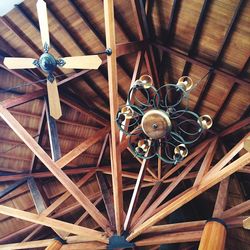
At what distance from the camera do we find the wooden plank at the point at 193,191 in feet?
18.6

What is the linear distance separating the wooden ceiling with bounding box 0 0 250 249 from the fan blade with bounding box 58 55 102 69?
4.96 feet

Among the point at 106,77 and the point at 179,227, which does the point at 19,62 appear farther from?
the point at 179,227

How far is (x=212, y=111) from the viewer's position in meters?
9.31

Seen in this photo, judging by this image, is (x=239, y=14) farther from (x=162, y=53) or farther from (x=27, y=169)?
(x=27, y=169)

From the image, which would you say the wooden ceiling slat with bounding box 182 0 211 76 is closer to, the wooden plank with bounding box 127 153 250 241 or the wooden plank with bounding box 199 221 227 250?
the wooden plank with bounding box 127 153 250 241

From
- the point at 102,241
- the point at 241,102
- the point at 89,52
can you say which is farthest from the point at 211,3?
the point at 102,241

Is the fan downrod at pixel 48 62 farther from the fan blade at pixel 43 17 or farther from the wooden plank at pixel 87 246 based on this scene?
the wooden plank at pixel 87 246

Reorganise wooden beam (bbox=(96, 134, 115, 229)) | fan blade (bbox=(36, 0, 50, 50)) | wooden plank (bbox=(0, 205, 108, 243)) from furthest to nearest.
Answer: wooden beam (bbox=(96, 134, 115, 229)) < wooden plank (bbox=(0, 205, 108, 243)) < fan blade (bbox=(36, 0, 50, 50))

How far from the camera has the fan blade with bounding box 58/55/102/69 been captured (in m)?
5.74

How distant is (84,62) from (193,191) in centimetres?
331

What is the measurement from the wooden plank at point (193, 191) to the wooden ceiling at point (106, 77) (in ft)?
5.38

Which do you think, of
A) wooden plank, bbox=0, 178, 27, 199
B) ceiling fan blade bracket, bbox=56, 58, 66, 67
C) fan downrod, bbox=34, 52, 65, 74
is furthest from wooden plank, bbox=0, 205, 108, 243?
ceiling fan blade bracket, bbox=56, 58, 66, 67

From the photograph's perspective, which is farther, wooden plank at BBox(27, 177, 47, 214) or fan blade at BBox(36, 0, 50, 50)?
wooden plank at BBox(27, 177, 47, 214)

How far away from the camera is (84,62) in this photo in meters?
5.87
